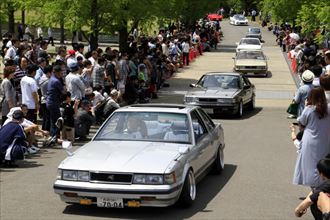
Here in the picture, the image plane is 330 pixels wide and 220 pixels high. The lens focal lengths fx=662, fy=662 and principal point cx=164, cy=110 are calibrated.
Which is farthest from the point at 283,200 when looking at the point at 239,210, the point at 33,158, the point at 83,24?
the point at 83,24

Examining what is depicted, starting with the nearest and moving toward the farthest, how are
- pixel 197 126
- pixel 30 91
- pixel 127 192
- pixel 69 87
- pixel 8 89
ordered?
1. pixel 127 192
2. pixel 197 126
3. pixel 8 89
4. pixel 30 91
5. pixel 69 87

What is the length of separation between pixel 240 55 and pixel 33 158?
78.6 ft

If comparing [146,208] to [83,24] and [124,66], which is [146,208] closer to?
[124,66]

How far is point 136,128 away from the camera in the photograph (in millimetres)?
10359

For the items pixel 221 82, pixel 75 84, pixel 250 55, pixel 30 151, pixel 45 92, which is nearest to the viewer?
pixel 30 151

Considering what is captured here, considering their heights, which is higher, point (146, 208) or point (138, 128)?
point (138, 128)

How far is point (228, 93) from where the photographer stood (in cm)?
2055

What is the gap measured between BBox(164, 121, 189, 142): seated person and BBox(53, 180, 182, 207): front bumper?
144cm

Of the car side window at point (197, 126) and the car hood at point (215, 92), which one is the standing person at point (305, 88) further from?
the car hood at point (215, 92)

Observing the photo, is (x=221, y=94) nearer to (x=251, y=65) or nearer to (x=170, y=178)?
(x=170, y=178)

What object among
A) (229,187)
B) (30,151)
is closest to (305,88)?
(229,187)

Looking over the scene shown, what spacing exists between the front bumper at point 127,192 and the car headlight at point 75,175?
6 cm

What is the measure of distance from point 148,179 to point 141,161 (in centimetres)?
38

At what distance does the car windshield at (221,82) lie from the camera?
842 inches
